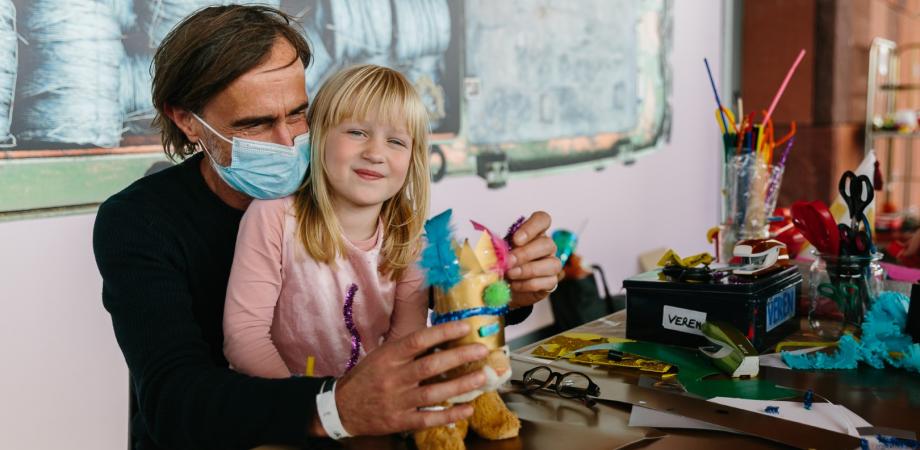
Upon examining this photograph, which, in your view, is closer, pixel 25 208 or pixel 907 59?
pixel 25 208

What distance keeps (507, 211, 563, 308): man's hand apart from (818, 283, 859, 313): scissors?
60cm

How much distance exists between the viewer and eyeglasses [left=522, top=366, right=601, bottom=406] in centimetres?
115

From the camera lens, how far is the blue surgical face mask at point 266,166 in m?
1.32

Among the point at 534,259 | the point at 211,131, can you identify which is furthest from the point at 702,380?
the point at 211,131

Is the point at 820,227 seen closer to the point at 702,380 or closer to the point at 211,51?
the point at 702,380

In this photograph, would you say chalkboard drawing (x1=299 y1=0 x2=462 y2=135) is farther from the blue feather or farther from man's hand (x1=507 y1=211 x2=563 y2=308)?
the blue feather

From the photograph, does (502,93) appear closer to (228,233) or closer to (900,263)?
(900,263)

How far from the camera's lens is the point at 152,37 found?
2160 millimetres

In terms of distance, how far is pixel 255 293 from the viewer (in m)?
1.24

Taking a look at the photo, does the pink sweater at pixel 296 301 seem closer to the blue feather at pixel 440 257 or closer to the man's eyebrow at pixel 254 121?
the man's eyebrow at pixel 254 121

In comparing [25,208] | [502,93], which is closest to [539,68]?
[502,93]

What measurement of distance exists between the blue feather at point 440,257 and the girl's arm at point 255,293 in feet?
1.24

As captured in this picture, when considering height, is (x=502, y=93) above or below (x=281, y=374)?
above

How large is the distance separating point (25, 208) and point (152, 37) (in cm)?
55
